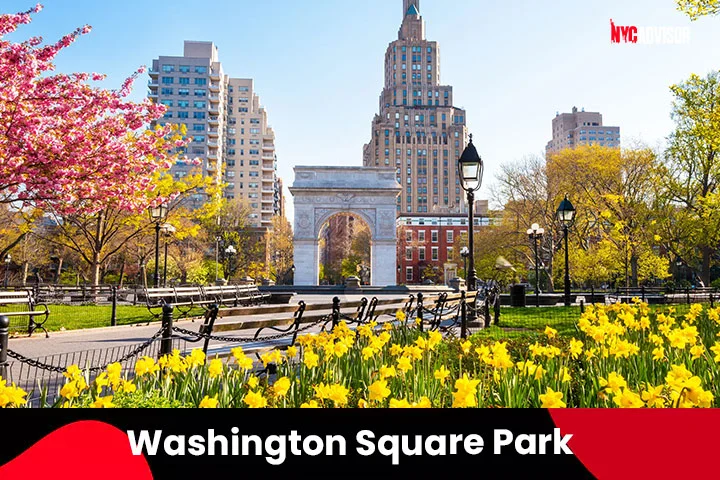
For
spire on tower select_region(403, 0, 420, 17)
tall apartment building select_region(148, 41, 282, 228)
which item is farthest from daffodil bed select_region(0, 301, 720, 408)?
spire on tower select_region(403, 0, 420, 17)

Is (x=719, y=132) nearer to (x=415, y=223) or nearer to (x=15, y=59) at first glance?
(x=15, y=59)

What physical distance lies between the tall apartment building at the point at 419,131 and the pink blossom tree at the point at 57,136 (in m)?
99.5

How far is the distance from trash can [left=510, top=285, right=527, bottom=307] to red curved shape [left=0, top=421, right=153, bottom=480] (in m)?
18.1

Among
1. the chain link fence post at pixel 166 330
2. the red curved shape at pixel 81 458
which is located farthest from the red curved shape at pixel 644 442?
the chain link fence post at pixel 166 330

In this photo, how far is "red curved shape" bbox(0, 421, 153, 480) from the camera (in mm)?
2244

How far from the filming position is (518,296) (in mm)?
19375

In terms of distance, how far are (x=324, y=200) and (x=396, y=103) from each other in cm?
8727

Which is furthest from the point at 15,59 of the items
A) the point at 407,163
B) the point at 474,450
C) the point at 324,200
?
the point at 407,163

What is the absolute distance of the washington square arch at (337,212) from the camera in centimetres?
4028

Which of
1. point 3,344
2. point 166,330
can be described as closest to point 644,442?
point 3,344

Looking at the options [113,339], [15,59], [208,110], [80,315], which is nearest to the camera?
[113,339]

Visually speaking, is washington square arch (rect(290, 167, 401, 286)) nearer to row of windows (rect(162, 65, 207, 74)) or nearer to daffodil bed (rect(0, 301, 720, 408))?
daffodil bed (rect(0, 301, 720, 408))

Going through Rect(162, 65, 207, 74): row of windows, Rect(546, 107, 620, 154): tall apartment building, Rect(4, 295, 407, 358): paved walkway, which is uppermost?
Rect(546, 107, 620, 154): tall apartment building

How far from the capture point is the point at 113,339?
10414 mm
